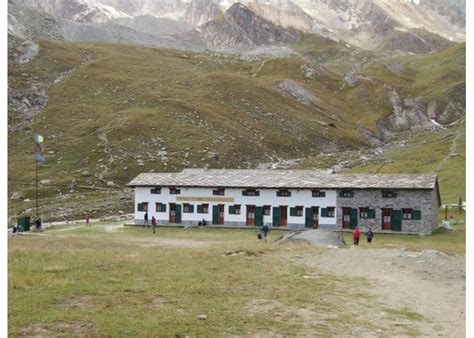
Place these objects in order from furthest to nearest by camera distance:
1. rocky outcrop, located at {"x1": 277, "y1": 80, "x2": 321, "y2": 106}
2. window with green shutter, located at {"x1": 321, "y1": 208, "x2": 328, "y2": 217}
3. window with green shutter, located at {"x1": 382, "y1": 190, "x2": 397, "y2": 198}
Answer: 1. rocky outcrop, located at {"x1": 277, "y1": 80, "x2": 321, "y2": 106}
2. window with green shutter, located at {"x1": 321, "y1": 208, "x2": 328, "y2": 217}
3. window with green shutter, located at {"x1": 382, "y1": 190, "x2": 397, "y2": 198}

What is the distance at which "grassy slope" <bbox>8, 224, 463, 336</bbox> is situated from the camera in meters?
16.2

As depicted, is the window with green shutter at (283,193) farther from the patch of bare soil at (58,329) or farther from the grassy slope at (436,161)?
the patch of bare soil at (58,329)

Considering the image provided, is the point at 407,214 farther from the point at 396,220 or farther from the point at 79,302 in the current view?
the point at 79,302

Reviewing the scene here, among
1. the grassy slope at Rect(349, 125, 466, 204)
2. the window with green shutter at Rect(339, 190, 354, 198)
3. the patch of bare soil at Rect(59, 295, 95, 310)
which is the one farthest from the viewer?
the grassy slope at Rect(349, 125, 466, 204)

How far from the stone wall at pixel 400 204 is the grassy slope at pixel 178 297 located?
1076 inches

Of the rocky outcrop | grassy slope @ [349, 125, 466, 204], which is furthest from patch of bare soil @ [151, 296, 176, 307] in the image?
the rocky outcrop

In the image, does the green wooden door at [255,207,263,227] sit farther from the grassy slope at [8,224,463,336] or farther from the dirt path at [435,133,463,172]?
the dirt path at [435,133,463,172]

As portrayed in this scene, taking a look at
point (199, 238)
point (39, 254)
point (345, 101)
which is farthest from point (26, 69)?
point (39, 254)

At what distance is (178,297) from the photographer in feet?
65.4

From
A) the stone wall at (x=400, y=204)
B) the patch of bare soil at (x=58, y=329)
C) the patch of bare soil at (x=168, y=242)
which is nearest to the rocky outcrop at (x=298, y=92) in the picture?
the stone wall at (x=400, y=204)

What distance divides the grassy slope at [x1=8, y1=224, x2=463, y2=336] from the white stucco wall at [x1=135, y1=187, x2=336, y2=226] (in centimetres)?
2812

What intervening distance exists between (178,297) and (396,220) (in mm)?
39182

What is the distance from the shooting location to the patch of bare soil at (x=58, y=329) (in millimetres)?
14836

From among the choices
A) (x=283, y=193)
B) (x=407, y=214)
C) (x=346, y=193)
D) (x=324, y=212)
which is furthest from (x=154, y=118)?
(x=407, y=214)
